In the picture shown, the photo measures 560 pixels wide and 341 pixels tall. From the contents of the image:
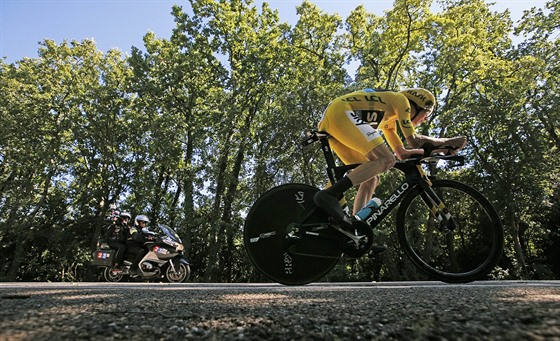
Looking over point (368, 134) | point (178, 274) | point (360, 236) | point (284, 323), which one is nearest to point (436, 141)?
point (368, 134)

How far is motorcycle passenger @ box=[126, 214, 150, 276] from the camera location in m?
11.1

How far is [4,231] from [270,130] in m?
18.0

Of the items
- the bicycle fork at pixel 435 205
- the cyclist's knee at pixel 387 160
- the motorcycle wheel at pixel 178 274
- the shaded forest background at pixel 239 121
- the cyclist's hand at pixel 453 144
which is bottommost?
the motorcycle wheel at pixel 178 274

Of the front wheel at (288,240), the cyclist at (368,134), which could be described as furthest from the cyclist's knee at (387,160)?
the front wheel at (288,240)

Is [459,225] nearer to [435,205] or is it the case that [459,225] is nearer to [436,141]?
[435,205]

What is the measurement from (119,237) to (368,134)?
429 inches

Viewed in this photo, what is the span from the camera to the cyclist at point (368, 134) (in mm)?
3395

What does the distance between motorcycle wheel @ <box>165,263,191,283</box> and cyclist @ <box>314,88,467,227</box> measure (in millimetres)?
8554

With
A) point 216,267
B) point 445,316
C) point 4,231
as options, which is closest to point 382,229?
point 216,267

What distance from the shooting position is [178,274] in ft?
36.2

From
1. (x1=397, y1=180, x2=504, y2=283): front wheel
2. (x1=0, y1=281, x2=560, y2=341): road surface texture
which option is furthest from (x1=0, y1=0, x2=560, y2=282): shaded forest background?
(x1=0, y1=281, x2=560, y2=341): road surface texture

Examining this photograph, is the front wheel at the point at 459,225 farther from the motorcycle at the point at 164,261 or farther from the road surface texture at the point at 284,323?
the motorcycle at the point at 164,261

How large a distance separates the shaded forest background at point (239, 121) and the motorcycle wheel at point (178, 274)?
27.3 ft

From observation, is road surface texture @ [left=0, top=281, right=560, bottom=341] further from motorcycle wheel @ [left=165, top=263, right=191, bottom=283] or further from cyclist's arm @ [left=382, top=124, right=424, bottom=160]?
motorcycle wheel @ [left=165, top=263, right=191, bottom=283]
